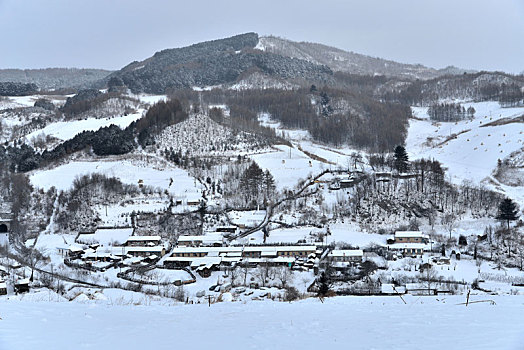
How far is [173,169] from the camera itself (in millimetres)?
33875

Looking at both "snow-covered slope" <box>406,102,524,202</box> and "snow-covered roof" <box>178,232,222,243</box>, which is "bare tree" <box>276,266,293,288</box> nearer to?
"snow-covered roof" <box>178,232,222,243</box>

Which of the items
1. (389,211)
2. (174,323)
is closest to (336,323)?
(174,323)

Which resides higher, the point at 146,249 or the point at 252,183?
the point at 252,183

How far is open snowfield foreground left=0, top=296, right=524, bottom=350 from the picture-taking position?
18.5 ft

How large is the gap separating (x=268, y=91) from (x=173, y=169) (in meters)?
36.1

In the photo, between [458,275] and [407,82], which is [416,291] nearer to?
[458,275]

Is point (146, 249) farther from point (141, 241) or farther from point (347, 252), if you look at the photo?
point (347, 252)

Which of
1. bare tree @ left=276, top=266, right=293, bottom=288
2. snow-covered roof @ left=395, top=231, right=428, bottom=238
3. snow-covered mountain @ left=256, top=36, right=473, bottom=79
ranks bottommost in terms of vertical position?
bare tree @ left=276, top=266, right=293, bottom=288

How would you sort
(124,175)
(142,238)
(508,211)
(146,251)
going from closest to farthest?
(146,251), (142,238), (508,211), (124,175)

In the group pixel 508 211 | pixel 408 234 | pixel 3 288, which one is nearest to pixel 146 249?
pixel 3 288

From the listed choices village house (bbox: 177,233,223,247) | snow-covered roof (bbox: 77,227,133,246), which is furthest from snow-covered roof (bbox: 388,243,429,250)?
snow-covered roof (bbox: 77,227,133,246)

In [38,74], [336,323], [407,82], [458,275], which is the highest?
[38,74]

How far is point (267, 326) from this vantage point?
6641 millimetres

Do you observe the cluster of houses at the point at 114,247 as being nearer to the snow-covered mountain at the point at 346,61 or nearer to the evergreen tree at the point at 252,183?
the evergreen tree at the point at 252,183
